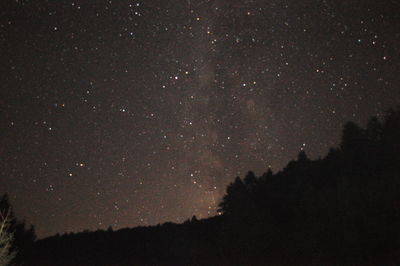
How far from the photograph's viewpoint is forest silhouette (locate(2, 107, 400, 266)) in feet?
68.2

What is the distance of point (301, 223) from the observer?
25250 mm

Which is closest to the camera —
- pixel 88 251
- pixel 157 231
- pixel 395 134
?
pixel 395 134

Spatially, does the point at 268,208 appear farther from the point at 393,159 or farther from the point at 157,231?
the point at 157,231

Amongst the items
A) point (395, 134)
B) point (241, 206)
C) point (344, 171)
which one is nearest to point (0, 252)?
point (241, 206)

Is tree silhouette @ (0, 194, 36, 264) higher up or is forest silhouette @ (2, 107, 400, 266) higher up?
tree silhouette @ (0, 194, 36, 264)

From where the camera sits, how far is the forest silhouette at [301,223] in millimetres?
Answer: 20781

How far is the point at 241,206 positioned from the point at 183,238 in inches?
816

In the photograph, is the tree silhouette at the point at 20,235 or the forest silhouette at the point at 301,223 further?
the tree silhouette at the point at 20,235

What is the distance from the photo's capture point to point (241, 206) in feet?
85.9

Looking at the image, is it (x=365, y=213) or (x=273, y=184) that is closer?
(x=365, y=213)

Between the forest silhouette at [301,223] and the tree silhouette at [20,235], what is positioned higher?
the tree silhouette at [20,235]

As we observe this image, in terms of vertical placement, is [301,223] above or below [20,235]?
below

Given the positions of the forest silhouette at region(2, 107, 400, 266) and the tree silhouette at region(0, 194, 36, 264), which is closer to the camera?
the forest silhouette at region(2, 107, 400, 266)

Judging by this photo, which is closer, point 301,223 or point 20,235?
point 301,223
